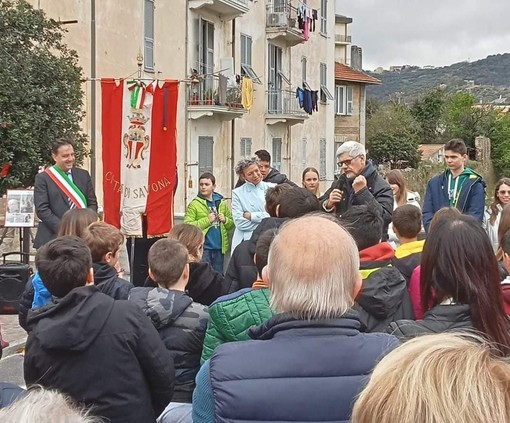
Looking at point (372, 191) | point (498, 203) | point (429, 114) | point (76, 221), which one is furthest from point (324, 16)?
point (76, 221)

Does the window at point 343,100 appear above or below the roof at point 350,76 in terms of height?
below

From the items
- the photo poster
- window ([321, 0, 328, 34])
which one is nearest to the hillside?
window ([321, 0, 328, 34])

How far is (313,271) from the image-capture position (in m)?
2.63

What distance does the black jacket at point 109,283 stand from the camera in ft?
14.9

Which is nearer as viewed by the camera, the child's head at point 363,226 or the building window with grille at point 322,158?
the child's head at point 363,226

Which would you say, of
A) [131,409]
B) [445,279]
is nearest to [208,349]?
[131,409]

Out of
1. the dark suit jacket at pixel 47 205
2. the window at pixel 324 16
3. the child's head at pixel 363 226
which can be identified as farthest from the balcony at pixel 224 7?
the child's head at pixel 363 226

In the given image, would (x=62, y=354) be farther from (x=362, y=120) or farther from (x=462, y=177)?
(x=362, y=120)

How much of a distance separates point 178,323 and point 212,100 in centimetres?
1908

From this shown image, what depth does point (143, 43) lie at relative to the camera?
778 inches

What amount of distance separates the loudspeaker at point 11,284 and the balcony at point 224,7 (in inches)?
605

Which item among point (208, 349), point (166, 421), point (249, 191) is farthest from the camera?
Answer: point (249, 191)

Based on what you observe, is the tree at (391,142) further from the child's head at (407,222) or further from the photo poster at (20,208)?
the child's head at (407,222)

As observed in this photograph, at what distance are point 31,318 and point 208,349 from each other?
87 centimetres
